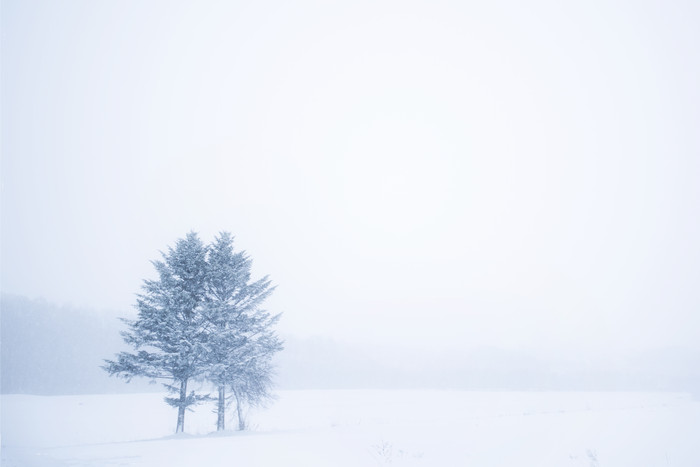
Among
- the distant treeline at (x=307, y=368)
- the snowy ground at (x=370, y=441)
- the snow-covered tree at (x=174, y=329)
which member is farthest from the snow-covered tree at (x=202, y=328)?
Result: the distant treeline at (x=307, y=368)

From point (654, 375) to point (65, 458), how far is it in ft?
300

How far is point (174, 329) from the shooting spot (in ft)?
61.4

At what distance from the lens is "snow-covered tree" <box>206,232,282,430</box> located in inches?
760

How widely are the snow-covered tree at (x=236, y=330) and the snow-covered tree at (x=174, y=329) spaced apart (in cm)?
58

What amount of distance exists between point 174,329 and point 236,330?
2897 mm

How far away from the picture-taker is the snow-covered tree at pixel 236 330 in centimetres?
1931

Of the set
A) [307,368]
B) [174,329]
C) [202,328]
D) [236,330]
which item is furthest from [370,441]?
[307,368]

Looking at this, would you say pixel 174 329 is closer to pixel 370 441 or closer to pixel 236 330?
pixel 236 330

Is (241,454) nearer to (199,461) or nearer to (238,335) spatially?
(199,461)

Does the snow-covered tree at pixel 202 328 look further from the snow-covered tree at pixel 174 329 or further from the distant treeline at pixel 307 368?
the distant treeline at pixel 307 368

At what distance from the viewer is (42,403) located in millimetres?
37094

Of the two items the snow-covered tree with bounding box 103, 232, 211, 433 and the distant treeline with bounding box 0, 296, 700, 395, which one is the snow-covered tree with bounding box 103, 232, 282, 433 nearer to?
the snow-covered tree with bounding box 103, 232, 211, 433

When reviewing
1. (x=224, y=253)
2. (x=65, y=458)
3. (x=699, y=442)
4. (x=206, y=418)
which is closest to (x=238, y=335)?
(x=224, y=253)

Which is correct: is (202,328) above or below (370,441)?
above
